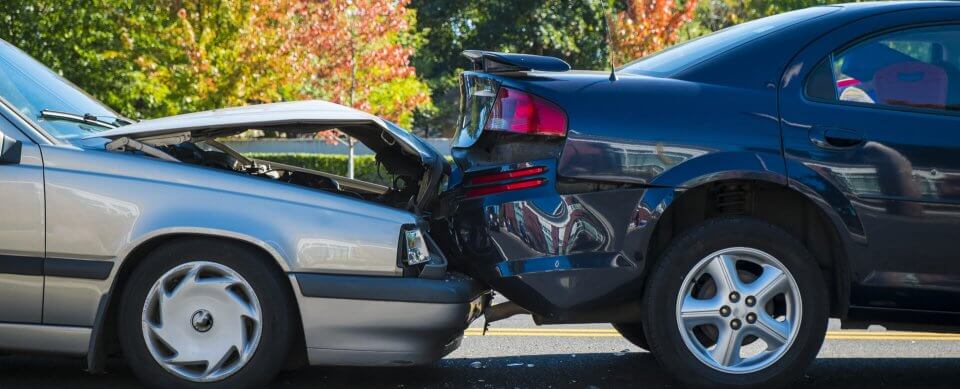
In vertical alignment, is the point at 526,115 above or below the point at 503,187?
above

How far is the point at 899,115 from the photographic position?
4.41 meters

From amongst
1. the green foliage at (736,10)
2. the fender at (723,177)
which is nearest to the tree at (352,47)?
the green foliage at (736,10)

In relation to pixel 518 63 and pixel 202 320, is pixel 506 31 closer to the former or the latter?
pixel 518 63

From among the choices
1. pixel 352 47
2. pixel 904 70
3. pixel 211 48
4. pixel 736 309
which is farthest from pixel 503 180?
pixel 352 47

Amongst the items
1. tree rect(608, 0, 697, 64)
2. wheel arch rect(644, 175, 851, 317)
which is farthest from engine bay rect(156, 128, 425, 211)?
tree rect(608, 0, 697, 64)

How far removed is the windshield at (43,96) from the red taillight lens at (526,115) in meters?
1.72

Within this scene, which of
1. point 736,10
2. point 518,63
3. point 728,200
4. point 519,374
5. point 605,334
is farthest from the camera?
point 736,10

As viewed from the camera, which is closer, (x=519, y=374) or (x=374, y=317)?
(x=374, y=317)

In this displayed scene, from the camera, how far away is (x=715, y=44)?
4707 millimetres

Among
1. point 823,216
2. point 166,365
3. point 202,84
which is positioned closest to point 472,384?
point 166,365

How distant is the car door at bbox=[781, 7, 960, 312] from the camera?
4309mm

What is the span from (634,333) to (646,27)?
71.4 feet

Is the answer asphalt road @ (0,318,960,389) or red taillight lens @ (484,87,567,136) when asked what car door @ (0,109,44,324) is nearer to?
asphalt road @ (0,318,960,389)

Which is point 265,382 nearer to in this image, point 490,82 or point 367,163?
point 490,82
